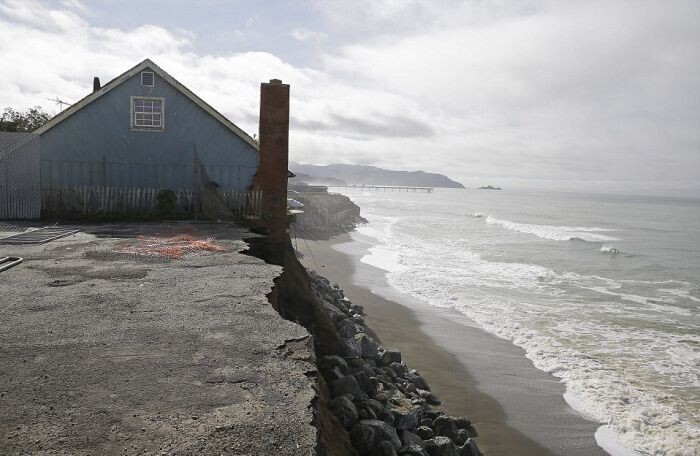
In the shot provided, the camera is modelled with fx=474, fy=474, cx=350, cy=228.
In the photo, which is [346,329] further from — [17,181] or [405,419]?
[17,181]

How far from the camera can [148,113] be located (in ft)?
54.0

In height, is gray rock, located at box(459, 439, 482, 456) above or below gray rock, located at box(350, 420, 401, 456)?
below

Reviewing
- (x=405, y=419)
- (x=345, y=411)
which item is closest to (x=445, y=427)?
(x=405, y=419)

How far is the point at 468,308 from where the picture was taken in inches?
704

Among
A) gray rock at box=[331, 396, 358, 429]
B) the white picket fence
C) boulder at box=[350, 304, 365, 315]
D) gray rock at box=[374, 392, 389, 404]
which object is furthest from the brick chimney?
gray rock at box=[331, 396, 358, 429]

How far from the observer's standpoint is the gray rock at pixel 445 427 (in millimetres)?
8160

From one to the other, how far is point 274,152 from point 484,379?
885 centimetres

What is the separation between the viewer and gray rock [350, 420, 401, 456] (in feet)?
19.0

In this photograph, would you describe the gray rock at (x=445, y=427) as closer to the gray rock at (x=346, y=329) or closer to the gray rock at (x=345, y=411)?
the gray rock at (x=345, y=411)

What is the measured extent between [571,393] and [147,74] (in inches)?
630

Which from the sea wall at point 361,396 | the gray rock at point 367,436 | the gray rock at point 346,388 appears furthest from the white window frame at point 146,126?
the gray rock at point 367,436

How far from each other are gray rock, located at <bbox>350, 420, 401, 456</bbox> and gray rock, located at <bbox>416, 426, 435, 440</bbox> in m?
1.60

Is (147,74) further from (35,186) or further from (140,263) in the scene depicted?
(140,263)

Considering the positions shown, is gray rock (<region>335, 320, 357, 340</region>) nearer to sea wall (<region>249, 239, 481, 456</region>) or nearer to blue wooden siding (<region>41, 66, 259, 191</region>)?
sea wall (<region>249, 239, 481, 456</region>)
